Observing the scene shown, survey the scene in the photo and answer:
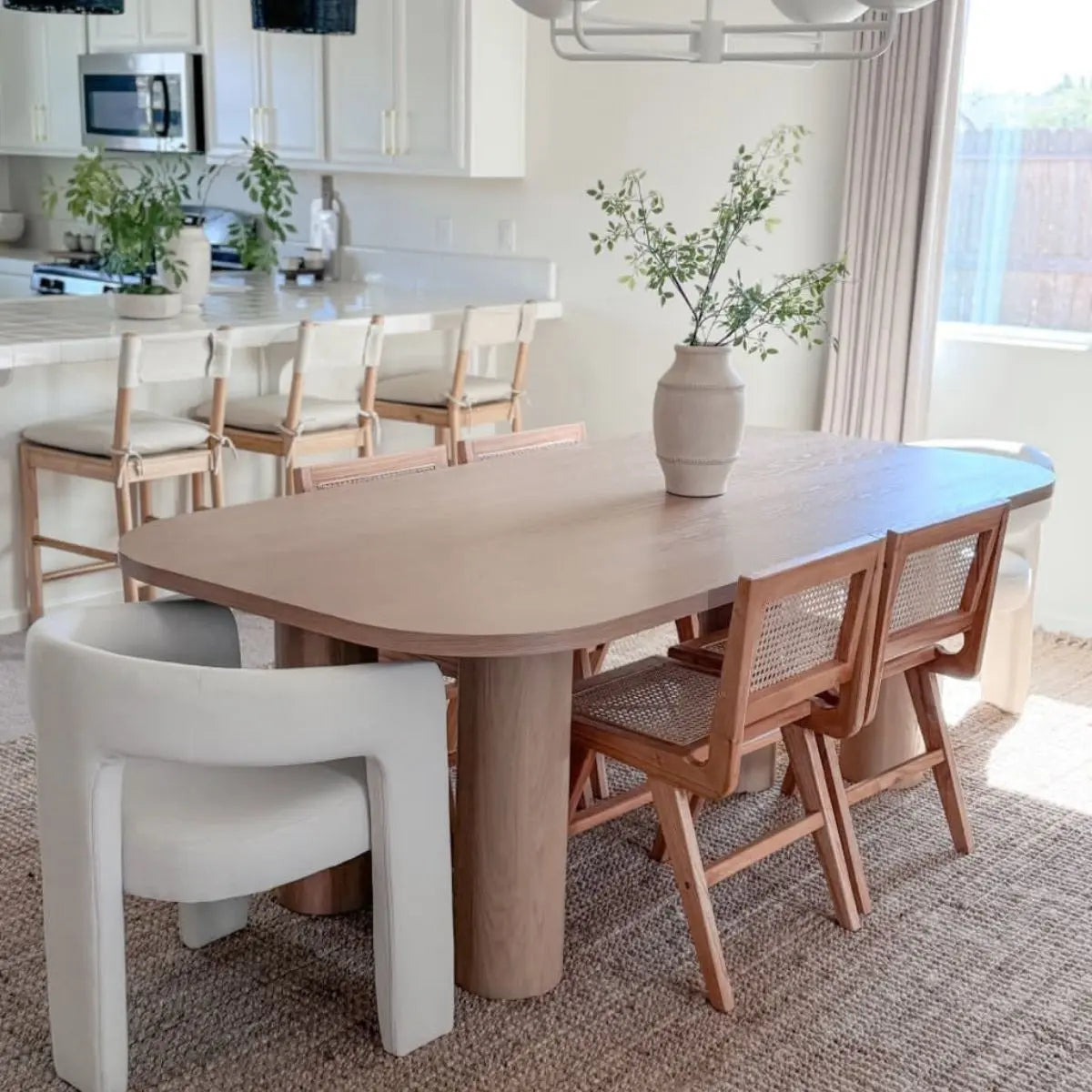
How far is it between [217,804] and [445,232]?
150 inches

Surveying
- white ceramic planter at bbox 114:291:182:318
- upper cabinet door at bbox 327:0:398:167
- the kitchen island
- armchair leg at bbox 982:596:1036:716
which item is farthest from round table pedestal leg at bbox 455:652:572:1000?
upper cabinet door at bbox 327:0:398:167

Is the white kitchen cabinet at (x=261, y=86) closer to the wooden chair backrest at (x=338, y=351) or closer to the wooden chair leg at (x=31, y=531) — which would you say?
the wooden chair backrest at (x=338, y=351)

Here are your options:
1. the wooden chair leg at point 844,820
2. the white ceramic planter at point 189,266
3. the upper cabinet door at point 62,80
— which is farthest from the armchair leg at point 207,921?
the upper cabinet door at point 62,80

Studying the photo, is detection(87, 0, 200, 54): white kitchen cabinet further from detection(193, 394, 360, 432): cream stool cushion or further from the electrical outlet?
detection(193, 394, 360, 432): cream stool cushion

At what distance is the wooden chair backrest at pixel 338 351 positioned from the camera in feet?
13.8

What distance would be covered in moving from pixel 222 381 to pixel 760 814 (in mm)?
→ 1938

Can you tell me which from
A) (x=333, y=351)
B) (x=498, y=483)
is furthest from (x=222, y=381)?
(x=498, y=483)

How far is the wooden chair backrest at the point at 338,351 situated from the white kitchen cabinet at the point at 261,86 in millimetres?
1408

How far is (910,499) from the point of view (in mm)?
2912

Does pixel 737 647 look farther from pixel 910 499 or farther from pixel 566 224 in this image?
pixel 566 224

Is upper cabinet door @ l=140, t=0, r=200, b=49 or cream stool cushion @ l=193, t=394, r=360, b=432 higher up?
upper cabinet door @ l=140, t=0, r=200, b=49

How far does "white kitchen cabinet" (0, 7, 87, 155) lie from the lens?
20.4 feet

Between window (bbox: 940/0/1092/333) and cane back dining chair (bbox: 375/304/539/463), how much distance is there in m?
1.39

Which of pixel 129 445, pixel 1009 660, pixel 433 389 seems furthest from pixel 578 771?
pixel 433 389
